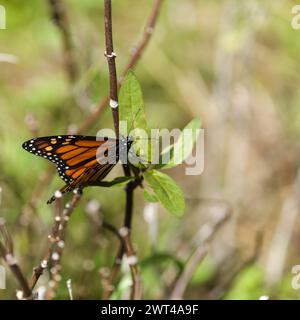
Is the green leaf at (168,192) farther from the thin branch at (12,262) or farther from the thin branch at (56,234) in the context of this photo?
the thin branch at (12,262)

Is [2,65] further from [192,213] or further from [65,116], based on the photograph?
[192,213]

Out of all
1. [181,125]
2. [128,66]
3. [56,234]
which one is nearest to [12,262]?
[56,234]

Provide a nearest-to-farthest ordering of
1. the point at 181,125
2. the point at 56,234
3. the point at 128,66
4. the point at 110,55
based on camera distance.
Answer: the point at 110,55
the point at 56,234
the point at 128,66
the point at 181,125

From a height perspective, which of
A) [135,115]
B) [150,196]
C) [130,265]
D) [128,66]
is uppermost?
[128,66]

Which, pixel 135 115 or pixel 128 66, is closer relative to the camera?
pixel 135 115

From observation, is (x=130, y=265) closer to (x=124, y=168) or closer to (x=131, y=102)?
(x=124, y=168)

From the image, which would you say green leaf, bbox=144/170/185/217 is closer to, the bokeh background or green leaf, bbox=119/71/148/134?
green leaf, bbox=119/71/148/134

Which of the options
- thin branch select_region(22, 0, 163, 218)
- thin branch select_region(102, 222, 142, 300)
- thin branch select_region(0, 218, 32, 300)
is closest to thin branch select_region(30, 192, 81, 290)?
thin branch select_region(0, 218, 32, 300)
